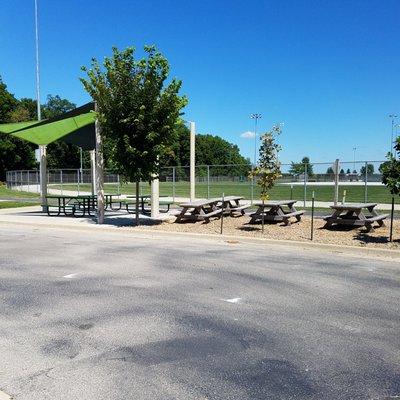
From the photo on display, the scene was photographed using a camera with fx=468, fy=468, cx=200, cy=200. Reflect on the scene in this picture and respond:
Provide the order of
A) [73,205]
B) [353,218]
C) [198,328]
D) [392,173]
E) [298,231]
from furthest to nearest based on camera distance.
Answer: [73,205] → [353,218] → [298,231] → [392,173] → [198,328]

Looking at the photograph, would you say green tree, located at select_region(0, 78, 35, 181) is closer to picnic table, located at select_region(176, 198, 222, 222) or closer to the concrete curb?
the concrete curb

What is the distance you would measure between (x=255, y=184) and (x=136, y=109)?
3240 cm

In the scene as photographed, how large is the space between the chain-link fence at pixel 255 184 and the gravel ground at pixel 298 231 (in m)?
1.84

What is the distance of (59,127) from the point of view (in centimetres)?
1694

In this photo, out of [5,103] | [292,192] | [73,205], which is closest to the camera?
[73,205]

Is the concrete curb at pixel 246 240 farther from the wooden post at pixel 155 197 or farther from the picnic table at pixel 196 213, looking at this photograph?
the wooden post at pixel 155 197

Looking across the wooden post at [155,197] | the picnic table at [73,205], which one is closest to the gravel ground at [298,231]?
A: the wooden post at [155,197]

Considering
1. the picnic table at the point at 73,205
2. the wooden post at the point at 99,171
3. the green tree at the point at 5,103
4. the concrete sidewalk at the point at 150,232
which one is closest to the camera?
the concrete sidewalk at the point at 150,232

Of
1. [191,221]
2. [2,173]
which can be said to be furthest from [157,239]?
[2,173]

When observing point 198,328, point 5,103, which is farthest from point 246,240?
point 5,103

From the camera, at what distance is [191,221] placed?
15.1 meters

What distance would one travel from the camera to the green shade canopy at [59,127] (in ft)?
53.4

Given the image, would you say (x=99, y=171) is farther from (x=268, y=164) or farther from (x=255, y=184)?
(x=255, y=184)

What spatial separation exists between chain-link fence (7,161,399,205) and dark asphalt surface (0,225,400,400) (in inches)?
291
